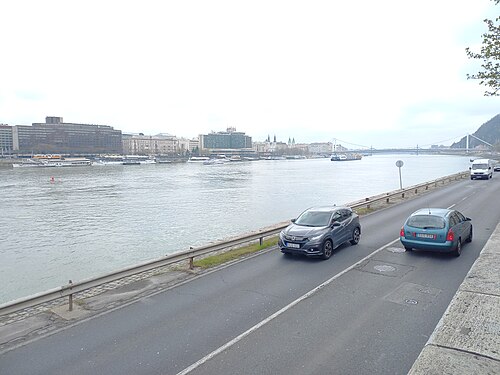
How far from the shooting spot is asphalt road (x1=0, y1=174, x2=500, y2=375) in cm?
604

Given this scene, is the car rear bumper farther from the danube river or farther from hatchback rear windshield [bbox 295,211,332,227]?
the danube river

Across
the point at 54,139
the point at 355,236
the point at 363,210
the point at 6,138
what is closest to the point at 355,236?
the point at 355,236

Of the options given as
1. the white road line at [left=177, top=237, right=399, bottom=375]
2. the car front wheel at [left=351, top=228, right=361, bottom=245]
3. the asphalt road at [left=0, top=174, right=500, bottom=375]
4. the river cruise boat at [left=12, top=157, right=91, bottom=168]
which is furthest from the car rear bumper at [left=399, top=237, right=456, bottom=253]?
the river cruise boat at [left=12, top=157, right=91, bottom=168]

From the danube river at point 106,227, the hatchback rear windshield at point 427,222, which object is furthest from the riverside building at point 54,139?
the hatchback rear windshield at point 427,222

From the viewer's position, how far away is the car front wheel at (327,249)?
12268 mm

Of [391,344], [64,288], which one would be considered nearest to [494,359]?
[391,344]

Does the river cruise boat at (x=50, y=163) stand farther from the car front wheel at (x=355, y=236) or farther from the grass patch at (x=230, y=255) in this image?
the car front wheel at (x=355, y=236)

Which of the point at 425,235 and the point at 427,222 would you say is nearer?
the point at 425,235

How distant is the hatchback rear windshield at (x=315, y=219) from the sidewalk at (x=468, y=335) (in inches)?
186

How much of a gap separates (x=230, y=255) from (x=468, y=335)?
26.0 ft

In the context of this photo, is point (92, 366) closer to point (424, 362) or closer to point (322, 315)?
point (322, 315)

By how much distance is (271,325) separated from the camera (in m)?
7.40

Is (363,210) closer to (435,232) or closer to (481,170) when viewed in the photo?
(435,232)

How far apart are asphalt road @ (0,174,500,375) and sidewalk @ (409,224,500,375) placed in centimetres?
25
